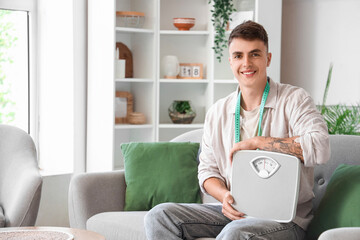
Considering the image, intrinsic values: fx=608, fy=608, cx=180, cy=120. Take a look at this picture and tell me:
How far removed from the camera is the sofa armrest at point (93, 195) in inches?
121

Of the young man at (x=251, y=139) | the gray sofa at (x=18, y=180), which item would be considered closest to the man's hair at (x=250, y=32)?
the young man at (x=251, y=139)

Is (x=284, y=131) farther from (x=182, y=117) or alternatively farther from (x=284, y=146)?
(x=182, y=117)

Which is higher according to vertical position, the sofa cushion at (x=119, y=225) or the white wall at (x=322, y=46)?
the white wall at (x=322, y=46)

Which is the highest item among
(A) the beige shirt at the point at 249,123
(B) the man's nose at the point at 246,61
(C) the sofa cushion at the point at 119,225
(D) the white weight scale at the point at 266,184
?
(B) the man's nose at the point at 246,61

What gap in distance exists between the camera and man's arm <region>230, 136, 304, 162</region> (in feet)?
7.66

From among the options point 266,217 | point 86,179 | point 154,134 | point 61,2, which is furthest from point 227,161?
point 61,2

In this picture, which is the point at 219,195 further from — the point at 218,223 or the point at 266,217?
the point at 266,217

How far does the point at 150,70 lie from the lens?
4.49m

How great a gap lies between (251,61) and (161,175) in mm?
892

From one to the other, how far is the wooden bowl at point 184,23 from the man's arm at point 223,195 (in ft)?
6.79

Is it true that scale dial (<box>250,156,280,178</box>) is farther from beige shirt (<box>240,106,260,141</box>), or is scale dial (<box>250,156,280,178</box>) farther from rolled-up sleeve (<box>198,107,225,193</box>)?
rolled-up sleeve (<box>198,107,225,193</box>)

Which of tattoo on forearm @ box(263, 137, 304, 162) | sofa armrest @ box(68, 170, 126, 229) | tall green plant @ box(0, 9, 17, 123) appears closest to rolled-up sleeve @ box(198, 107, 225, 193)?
tattoo on forearm @ box(263, 137, 304, 162)

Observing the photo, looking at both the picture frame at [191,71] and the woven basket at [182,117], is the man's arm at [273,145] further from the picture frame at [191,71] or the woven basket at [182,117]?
the picture frame at [191,71]

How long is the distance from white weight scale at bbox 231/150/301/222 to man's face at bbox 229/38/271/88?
0.34 m
